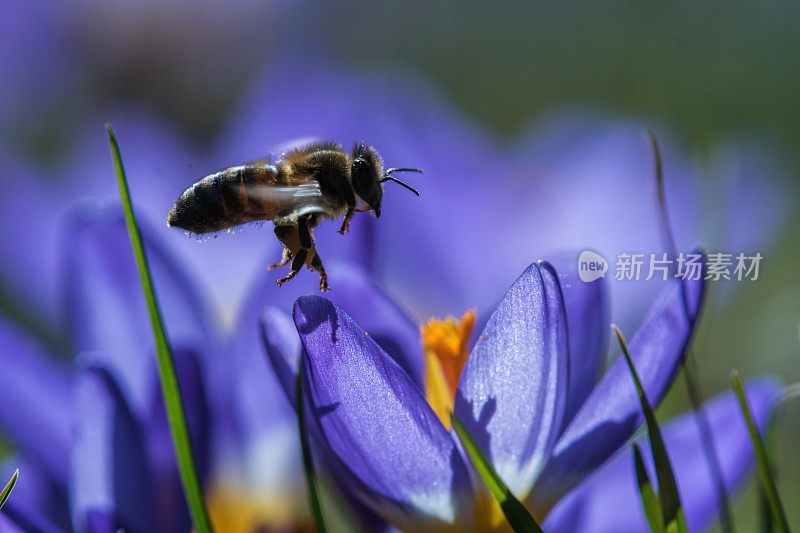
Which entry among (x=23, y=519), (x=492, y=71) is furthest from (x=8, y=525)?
(x=492, y=71)

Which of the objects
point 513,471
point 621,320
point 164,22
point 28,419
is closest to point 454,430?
point 513,471

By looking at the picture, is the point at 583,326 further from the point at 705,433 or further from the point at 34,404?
the point at 34,404

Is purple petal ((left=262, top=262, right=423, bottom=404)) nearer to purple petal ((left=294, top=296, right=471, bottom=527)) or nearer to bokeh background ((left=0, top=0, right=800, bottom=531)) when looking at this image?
purple petal ((left=294, top=296, right=471, bottom=527))

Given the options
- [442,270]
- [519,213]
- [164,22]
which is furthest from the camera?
[164,22]

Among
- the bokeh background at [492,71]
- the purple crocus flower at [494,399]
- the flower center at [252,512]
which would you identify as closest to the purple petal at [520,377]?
the purple crocus flower at [494,399]

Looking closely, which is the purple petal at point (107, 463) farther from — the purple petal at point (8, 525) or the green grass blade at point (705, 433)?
the green grass blade at point (705, 433)

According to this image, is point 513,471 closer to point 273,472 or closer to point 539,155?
point 273,472
